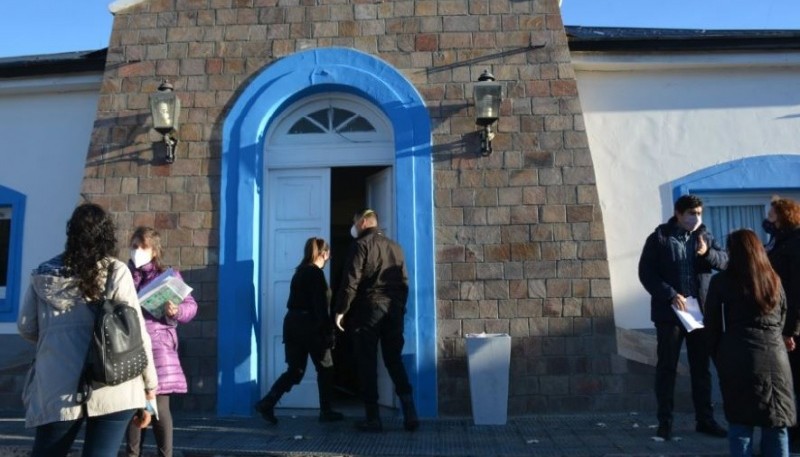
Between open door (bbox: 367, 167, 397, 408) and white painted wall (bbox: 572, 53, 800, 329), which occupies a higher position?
white painted wall (bbox: 572, 53, 800, 329)

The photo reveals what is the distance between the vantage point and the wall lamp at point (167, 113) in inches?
273

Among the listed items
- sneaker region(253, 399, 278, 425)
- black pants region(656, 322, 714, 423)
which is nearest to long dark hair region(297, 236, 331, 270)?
sneaker region(253, 399, 278, 425)

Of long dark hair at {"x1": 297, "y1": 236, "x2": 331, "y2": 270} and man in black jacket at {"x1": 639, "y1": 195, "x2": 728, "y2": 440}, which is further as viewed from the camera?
long dark hair at {"x1": 297, "y1": 236, "x2": 331, "y2": 270}

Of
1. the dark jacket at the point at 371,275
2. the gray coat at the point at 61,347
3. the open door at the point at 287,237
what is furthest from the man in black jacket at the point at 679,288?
the gray coat at the point at 61,347

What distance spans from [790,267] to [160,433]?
4439 mm

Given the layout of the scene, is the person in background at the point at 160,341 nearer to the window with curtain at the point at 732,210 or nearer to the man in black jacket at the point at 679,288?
the man in black jacket at the point at 679,288

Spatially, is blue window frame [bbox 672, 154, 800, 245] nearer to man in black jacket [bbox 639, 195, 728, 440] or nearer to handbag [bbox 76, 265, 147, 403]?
man in black jacket [bbox 639, 195, 728, 440]

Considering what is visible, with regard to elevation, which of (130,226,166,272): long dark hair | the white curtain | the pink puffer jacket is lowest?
the pink puffer jacket

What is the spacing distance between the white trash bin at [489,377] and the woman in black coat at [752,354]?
210cm

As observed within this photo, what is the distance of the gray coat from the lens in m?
3.33

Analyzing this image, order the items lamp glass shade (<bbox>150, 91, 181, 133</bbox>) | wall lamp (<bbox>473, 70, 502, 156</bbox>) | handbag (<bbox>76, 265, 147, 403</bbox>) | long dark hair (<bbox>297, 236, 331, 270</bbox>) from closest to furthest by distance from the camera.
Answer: handbag (<bbox>76, 265, 147, 403</bbox>) < long dark hair (<bbox>297, 236, 331, 270</bbox>) < wall lamp (<bbox>473, 70, 502, 156</bbox>) < lamp glass shade (<bbox>150, 91, 181, 133</bbox>)

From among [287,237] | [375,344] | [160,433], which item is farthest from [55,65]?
[160,433]

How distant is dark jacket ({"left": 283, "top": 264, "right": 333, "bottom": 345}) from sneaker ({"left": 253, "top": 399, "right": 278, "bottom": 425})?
1.82ft

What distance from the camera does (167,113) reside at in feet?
22.8
